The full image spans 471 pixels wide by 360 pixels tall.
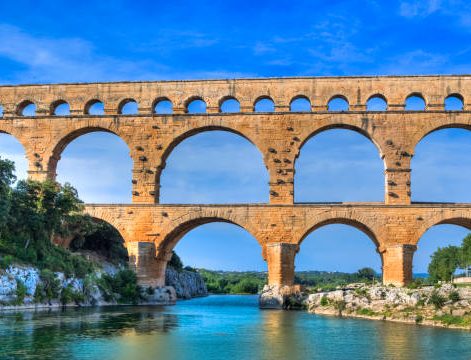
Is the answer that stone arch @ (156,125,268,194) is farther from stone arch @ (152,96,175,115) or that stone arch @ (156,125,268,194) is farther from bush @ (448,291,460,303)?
bush @ (448,291,460,303)

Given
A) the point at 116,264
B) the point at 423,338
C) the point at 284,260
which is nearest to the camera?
the point at 423,338

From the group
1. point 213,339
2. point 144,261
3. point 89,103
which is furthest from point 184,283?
point 213,339

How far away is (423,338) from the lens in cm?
1714

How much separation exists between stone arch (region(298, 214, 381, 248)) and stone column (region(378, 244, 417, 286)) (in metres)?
0.88

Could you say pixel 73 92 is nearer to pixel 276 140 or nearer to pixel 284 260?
pixel 276 140

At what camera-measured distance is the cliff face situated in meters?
46.5

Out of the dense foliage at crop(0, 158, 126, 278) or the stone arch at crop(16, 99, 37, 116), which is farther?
the stone arch at crop(16, 99, 37, 116)

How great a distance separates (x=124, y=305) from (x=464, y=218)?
18161 millimetres

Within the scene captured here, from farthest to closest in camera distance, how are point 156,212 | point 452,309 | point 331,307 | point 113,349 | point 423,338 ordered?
point 156,212, point 331,307, point 452,309, point 423,338, point 113,349

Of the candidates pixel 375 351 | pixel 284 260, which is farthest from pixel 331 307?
pixel 375 351

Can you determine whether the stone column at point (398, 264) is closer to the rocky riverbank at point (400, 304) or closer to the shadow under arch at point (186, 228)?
the rocky riverbank at point (400, 304)

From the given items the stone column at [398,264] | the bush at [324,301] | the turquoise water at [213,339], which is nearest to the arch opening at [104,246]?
the turquoise water at [213,339]

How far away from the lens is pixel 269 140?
3266cm

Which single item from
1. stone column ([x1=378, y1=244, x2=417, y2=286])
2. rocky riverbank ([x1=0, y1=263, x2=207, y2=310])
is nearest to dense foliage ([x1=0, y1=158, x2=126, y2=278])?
rocky riverbank ([x1=0, y1=263, x2=207, y2=310])
